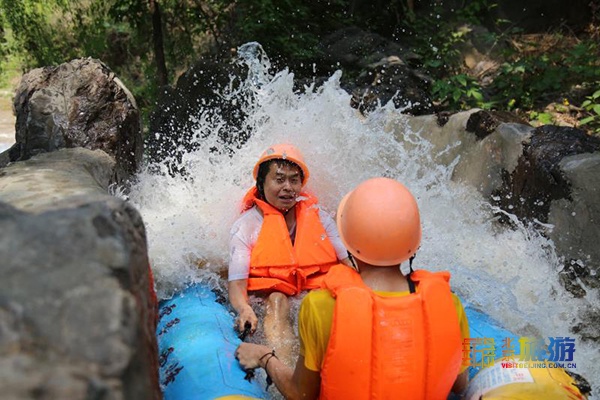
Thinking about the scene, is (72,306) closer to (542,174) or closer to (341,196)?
(341,196)

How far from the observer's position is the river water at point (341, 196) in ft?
10.7

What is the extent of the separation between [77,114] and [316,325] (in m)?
2.73

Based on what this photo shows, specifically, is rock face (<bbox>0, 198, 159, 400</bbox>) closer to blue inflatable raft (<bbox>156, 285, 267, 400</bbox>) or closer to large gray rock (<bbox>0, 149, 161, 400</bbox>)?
large gray rock (<bbox>0, 149, 161, 400</bbox>)

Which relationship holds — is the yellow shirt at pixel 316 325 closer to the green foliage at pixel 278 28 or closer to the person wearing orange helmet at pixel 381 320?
the person wearing orange helmet at pixel 381 320

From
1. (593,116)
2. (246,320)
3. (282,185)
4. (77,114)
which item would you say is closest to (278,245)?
(282,185)

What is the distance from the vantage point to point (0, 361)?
0.95 meters

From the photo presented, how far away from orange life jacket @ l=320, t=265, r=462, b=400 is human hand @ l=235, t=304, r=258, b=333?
1097 mm

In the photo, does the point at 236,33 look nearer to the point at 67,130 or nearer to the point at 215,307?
the point at 67,130

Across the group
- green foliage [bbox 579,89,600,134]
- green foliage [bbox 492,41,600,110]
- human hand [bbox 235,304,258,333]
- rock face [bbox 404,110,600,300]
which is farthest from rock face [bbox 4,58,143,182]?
green foliage [bbox 492,41,600,110]

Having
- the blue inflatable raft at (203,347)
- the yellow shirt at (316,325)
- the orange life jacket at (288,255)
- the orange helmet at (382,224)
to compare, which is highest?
the orange helmet at (382,224)

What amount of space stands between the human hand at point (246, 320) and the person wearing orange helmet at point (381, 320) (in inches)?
40.5

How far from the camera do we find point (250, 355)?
2469mm

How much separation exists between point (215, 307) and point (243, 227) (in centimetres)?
49

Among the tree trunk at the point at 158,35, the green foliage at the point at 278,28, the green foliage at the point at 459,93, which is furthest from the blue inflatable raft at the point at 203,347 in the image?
the green foliage at the point at 278,28
